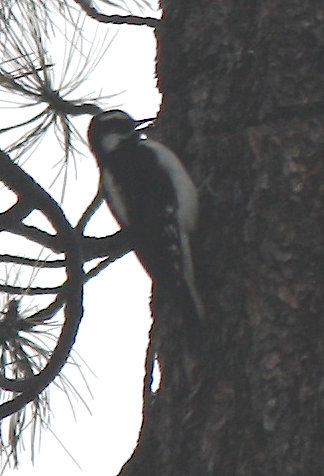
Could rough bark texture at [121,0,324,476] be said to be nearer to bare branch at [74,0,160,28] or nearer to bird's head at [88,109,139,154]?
bare branch at [74,0,160,28]

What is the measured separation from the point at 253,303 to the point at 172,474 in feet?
1.00

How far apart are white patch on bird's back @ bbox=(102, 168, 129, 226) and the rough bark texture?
13.2 inches

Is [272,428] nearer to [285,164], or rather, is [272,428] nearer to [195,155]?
[285,164]

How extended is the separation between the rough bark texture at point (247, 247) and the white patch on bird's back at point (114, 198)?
1.10 ft

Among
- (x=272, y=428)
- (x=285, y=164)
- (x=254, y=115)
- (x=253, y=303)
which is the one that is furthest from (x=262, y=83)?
(x=272, y=428)

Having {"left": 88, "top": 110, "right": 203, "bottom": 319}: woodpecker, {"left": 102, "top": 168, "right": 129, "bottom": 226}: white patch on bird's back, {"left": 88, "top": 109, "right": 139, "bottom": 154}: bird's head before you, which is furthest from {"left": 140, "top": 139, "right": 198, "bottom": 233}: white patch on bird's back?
{"left": 88, "top": 109, "right": 139, "bottom": 154}: bird's head

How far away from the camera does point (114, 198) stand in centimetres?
242

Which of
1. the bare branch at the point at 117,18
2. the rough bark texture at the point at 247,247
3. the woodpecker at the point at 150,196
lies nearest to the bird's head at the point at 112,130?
the woodpecker at the point at 150,196

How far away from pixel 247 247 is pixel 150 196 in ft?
2.19

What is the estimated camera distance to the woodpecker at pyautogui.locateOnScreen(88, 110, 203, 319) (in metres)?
2.05

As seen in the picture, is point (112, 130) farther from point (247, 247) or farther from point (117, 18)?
point (247, 247)

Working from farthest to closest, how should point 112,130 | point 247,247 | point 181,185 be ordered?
point 112,130, point 181,185, point 247,247

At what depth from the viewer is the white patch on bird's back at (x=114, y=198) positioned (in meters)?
2.38

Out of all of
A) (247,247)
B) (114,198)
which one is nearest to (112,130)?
(114,198)
